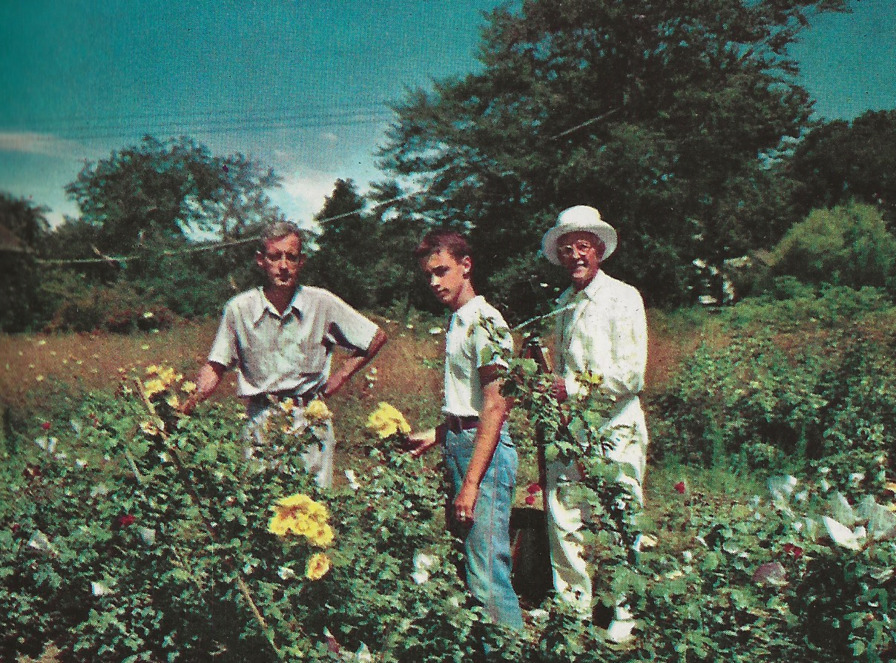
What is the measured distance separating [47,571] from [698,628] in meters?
2.33

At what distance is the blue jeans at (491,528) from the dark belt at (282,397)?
2.72 ft

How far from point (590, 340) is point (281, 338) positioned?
118 cm

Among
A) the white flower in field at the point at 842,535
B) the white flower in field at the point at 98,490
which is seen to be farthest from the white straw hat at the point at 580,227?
the white flower in field at the point at 98,490

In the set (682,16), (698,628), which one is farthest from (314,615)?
(682,16)

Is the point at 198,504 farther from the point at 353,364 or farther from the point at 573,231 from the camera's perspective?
the point at 573,231

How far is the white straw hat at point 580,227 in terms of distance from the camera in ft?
9.32

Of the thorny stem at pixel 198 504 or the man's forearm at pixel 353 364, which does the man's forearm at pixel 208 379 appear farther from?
the thorny stem at pixel 198 504

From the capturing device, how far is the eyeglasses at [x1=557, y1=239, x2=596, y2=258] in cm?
286

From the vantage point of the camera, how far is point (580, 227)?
2846 mm

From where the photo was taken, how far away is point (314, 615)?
8.05ft

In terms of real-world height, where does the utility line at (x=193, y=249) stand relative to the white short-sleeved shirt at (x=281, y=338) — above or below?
above

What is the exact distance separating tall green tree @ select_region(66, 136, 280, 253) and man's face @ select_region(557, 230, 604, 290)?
124 cm

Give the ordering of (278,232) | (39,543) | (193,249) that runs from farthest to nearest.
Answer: (193,249) → (278,232) → (39,543)

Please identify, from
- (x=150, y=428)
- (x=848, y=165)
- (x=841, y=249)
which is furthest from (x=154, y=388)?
(x=848, y=165)
